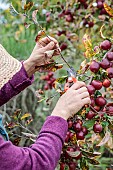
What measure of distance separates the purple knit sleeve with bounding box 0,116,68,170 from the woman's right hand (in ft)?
0.09

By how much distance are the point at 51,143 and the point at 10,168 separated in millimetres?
166

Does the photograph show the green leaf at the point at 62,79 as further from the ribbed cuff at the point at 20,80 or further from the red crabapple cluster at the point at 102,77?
Result: the ribbed cuff at the point at 20,80

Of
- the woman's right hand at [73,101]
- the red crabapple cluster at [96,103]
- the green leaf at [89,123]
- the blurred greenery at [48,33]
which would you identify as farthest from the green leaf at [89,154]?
the blurred greenery at [48,33]

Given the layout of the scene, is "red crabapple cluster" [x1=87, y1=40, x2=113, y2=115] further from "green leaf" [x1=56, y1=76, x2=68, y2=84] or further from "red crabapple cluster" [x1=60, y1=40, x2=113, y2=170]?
"green leaf" [x1=56, y1=76, x2=68, y2=84]

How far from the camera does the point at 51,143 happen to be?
5.13 feet

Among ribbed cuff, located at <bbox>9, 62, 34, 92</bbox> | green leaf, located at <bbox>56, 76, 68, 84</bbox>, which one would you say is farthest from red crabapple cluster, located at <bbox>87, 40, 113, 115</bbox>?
ribbed cuff, located at <bbox>9, 62, 34, 92</bbox>

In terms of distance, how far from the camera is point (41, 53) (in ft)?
6.43

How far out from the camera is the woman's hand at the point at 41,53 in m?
1.87

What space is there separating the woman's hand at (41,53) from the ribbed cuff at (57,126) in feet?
1.09

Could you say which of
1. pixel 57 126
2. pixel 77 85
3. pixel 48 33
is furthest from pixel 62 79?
pixel 48 33

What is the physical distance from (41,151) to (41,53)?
55 centimetres

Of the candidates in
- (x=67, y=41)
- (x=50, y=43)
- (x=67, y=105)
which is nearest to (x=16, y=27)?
(x=67, y=41)

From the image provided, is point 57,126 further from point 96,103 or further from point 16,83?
point 16,83

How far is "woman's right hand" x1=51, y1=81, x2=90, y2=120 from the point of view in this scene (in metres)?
1.62
